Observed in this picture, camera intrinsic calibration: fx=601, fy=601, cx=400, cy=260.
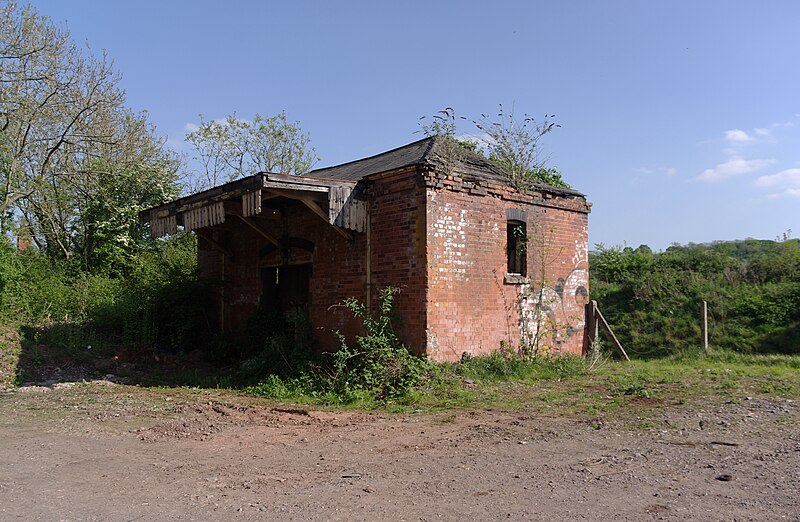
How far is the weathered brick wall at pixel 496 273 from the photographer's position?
10.9m

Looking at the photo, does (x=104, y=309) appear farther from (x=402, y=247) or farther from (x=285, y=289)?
(x=402, y=247)

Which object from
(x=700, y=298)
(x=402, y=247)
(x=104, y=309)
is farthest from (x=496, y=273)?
(x=104, y=309)

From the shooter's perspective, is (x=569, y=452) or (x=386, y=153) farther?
(x=386, y=153)

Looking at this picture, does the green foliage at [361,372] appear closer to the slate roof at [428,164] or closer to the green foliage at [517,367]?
the green foliage at [517,367]

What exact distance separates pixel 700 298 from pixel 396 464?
516 inches

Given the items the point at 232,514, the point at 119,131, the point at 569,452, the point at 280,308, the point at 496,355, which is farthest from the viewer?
the point at 119,131

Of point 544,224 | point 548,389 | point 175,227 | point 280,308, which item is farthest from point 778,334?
point 175,227

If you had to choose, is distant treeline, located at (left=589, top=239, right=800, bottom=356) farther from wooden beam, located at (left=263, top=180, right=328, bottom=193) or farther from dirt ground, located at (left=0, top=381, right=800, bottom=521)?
wooden beam, located at (left=263, top=180, right=328, bottom=193)

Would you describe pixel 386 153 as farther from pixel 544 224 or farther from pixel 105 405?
pixel 105 405

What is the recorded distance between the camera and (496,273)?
11938 mm

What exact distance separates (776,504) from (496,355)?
6.90m

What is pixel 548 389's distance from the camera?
10430 millimetres

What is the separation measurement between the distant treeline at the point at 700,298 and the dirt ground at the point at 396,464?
6.67 meters

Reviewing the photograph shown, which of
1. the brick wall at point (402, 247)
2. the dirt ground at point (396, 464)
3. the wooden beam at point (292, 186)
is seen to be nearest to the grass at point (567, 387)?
the dirt ground at point (396, 464)
